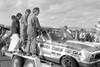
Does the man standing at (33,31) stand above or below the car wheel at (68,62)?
above

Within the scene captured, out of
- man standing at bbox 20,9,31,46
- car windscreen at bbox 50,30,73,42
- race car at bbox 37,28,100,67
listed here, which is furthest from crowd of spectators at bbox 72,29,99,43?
man standing at bbox 20,9,31,46

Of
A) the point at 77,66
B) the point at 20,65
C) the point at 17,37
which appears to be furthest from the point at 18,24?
the point at 77,66

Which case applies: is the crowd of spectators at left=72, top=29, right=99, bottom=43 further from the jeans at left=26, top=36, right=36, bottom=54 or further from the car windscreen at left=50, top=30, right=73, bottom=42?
the jeans at left=26, top=36, right=36, bottom=54

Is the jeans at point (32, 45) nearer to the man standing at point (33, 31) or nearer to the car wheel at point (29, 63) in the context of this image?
the man standing at point (33, 31)

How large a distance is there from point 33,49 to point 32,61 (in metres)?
0.45

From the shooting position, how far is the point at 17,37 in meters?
6.06

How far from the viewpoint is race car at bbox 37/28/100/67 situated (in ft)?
18.0

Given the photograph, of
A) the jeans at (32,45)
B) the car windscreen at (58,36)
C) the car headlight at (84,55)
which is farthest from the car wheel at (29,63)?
the car windscreen at (58,36)

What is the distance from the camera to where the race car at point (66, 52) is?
5488mm

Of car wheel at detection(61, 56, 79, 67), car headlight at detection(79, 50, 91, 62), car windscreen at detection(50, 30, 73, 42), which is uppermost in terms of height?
car windscreen at detection(50, 30, 73, 42)

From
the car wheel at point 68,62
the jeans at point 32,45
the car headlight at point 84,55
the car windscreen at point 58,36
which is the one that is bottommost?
the car wheel at point 68,62

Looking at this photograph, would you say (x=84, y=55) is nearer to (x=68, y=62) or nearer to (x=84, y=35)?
(x=68, y=62)

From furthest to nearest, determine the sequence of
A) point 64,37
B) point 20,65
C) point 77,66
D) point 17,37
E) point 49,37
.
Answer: point 64,37, point 49,37, point 17,37, point 77,66, point 20,65

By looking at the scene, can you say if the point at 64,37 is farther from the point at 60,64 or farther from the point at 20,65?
the point at 20,65
